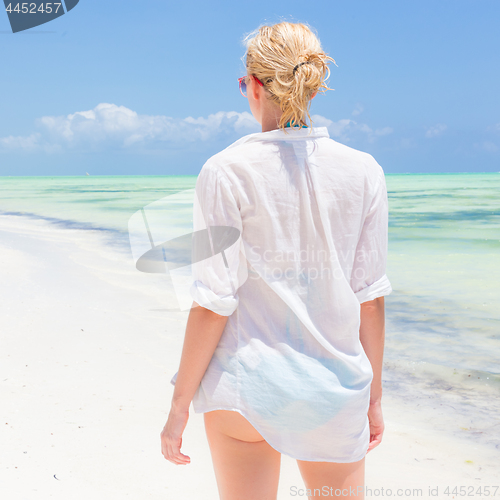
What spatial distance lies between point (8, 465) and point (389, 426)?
212 cm

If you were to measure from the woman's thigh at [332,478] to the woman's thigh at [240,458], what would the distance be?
93 millimetres

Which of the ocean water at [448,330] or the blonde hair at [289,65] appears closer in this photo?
the blonde hair at [289,65]

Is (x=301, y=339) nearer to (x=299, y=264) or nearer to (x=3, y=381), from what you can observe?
(x=299, y=264)

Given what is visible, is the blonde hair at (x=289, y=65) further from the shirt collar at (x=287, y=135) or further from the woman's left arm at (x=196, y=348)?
the woman's left arm at (x=196, y=348)

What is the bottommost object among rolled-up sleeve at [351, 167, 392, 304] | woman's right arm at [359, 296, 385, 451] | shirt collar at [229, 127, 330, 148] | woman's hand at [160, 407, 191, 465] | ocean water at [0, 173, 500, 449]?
ocean water at [0, 173, 500, 449]

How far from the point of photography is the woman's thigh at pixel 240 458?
114 cm

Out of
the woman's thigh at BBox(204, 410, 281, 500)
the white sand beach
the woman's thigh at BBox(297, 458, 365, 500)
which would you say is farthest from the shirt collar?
the white sand beach

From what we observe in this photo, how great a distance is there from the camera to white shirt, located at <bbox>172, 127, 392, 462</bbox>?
105 cm

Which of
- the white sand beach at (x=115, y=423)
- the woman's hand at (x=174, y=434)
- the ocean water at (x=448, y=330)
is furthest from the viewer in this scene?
the ocean water at (x=448, y=330)

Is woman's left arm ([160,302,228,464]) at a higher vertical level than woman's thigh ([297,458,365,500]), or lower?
higher

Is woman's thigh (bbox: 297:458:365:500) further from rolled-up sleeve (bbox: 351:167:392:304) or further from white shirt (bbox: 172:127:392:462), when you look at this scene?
rolled-up sleeve (bbox: 351:167:392:304)

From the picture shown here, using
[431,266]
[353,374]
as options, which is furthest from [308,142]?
[431,266]

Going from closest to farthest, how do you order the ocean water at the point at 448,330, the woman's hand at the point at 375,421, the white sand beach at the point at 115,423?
1. the woman's hand at the point at 375,421
2. the white sand beach at the point at 115,423
3. the ocean water at the point at 448,330

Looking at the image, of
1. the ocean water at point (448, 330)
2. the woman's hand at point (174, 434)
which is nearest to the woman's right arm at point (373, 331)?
the woman's hand at point (174, 434)
